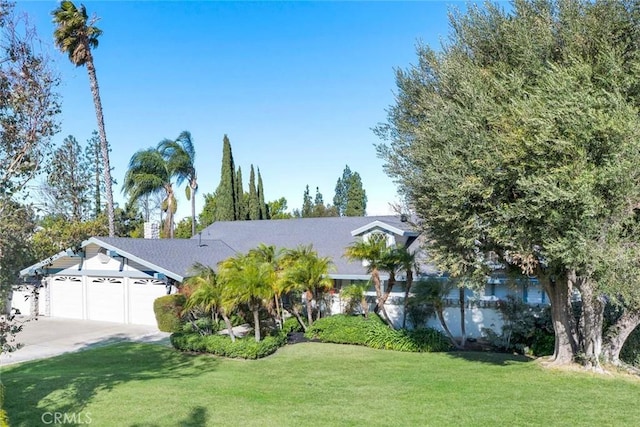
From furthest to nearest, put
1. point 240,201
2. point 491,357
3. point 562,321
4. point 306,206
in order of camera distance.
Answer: point 306,206
point 240,201
point 491,357
point 562,321

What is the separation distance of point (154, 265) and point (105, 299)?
170 inches

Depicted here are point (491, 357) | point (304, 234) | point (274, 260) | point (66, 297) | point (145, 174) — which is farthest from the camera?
point (145, 174)

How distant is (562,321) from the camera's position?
11.4 meters

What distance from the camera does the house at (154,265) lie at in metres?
18.9

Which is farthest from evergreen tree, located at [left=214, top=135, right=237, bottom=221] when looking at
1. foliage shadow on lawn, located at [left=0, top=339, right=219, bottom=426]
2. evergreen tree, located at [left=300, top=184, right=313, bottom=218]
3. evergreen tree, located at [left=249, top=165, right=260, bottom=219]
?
evergreen tree, located at [left=300, top=184, right=313, bottom=218]

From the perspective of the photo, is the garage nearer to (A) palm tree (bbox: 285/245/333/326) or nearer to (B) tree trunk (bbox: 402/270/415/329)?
(A) palm tree (bbox: 285/245/333/326)

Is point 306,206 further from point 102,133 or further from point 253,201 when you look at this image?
point 102,133

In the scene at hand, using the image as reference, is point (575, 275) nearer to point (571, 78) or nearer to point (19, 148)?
point (571, 78)

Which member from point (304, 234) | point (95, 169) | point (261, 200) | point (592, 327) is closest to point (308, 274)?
point (304, 234)

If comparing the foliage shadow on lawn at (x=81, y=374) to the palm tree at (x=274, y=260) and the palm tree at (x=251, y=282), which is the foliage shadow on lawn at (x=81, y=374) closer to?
the palm tree at (x=251, y=282)

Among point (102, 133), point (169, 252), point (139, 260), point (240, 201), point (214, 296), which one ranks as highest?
point (102, 133)

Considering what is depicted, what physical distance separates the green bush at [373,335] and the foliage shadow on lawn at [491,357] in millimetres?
713

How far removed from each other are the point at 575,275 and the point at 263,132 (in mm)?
20980

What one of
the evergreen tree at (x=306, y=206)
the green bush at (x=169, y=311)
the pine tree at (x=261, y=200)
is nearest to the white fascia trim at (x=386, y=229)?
the green bush at (x=169, y=311)
